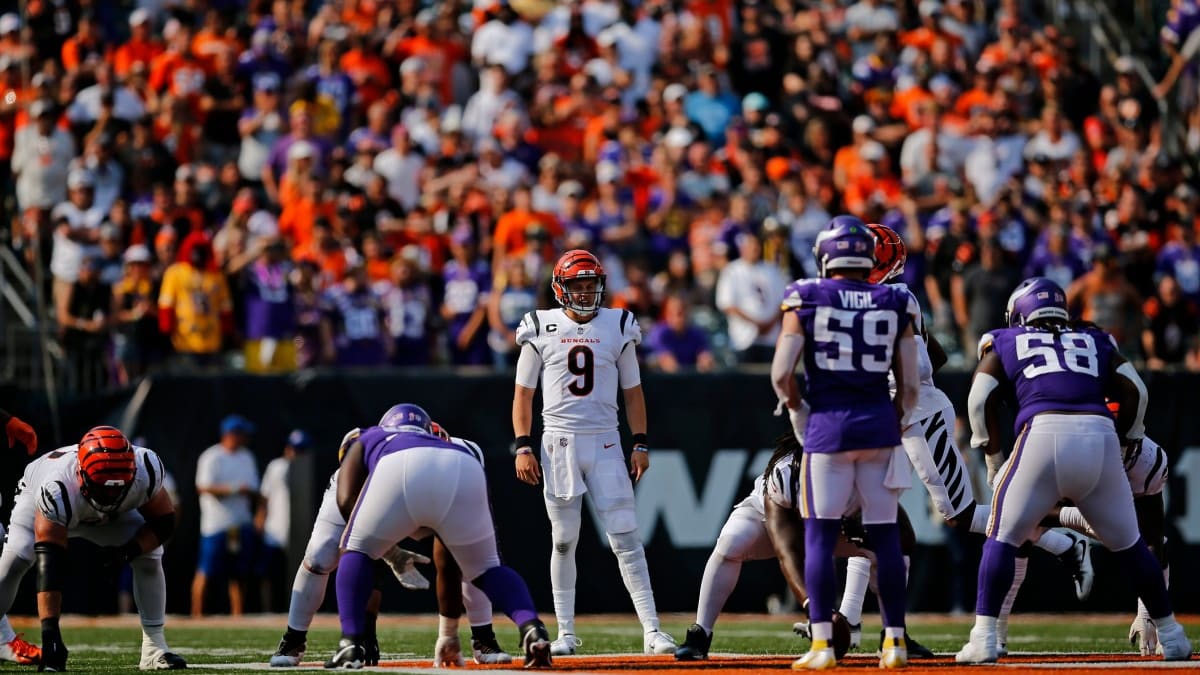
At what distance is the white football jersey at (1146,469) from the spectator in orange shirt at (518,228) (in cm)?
750

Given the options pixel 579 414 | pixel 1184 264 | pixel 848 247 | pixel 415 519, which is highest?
pixel 1184 264

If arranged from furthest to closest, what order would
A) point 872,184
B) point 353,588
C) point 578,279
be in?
1. point 872,184
2. point 578,279
3. point 353,588

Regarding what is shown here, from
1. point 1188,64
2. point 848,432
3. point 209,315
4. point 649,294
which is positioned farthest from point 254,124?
point 848,432

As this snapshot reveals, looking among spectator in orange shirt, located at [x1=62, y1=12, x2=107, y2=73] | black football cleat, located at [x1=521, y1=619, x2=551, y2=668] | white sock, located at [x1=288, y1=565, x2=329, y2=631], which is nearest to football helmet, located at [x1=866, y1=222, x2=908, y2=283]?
black football cleat, located at [x1=521, y1=619, x2=551, y2=668]

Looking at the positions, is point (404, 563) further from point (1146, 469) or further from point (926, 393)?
point (1146, 469)

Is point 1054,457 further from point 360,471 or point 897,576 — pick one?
point 360,471

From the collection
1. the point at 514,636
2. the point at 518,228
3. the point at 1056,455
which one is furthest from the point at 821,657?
the point at 518,228

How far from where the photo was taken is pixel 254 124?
18922 millimetres

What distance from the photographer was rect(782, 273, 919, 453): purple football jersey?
8.77 m

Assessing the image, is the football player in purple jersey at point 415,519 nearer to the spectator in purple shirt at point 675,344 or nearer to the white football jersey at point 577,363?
the white football jersey at point 577,363

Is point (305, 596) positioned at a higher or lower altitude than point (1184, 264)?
lower

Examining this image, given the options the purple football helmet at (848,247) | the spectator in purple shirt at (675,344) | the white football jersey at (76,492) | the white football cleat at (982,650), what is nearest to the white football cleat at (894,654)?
the white football cleat at (982,650)

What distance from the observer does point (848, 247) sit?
8953 millimetres

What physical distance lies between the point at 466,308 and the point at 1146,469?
7739 millimetres
